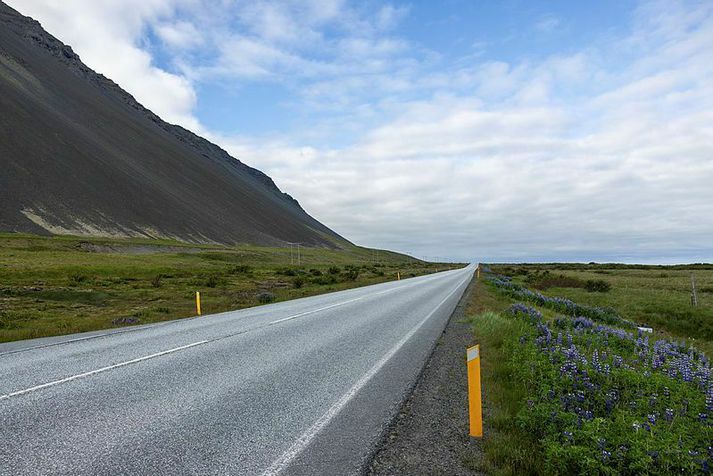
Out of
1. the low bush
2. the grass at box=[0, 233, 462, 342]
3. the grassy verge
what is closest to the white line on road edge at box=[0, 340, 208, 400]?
the grassy verge

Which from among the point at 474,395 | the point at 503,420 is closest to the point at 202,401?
the point at 474,395

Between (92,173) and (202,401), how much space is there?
121161 mm

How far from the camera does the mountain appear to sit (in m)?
93.5

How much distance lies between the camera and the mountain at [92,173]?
93500 mm

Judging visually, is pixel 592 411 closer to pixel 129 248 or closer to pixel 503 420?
pixel 503 420

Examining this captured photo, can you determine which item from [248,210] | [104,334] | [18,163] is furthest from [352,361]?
[248,210]

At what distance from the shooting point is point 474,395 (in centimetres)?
511

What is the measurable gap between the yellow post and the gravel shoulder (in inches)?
5.3

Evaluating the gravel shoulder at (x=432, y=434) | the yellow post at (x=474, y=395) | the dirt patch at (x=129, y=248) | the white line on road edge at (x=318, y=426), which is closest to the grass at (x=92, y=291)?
the dirt patch at (x=129, y=248)

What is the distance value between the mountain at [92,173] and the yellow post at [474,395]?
319 feet

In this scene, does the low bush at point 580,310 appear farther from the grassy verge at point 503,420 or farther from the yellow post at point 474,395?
the yellow post at point 474,395

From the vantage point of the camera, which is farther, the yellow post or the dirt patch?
the dirt patch

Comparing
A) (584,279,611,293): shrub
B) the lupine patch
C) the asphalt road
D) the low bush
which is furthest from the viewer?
(584,279,611,293): shrub

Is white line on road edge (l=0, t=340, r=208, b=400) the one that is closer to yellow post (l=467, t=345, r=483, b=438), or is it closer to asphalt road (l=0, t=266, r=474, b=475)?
asphalt road (l=0, t=266, r=474, b=475)
